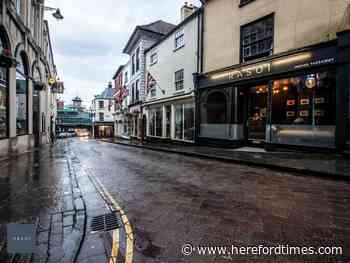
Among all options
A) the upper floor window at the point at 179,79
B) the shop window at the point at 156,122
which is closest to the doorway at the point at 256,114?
the upper floor window at the point at 179,79

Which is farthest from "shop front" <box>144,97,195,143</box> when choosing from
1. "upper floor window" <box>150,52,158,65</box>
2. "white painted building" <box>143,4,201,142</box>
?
"upper floor window" <box>150,52,158,65</box>

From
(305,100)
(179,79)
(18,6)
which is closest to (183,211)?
(305,100)

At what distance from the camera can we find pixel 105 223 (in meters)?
3.35

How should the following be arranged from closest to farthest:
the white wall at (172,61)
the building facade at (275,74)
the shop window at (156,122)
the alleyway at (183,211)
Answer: the alleyway at (183,211), the building facade at (275,74), the white wall at (172,61), the shop window at (156,122)

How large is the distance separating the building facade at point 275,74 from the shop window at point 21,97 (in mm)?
11143

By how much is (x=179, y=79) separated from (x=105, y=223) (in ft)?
48.6

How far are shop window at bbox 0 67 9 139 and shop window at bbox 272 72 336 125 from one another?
44.0 ft

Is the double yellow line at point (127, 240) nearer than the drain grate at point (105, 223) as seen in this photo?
Yes

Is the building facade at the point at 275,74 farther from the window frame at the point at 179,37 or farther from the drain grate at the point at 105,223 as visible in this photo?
the drain grate at the point at 105,223

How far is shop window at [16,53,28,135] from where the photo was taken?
11.9m

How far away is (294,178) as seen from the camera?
5.96 m

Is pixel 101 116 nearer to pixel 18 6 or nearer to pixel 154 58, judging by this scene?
pixel 154 58

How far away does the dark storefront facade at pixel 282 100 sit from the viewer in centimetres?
830

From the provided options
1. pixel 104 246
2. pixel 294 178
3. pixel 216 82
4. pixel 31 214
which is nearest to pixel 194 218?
pixel 104 246
